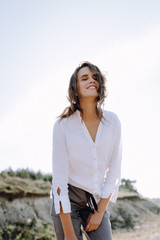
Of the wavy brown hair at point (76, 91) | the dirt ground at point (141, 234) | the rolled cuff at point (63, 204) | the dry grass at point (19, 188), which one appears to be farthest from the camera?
the dry grass at point (19, 188)

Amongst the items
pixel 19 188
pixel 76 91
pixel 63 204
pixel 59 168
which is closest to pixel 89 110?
pixel 76 91

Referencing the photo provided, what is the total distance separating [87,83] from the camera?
232 cm

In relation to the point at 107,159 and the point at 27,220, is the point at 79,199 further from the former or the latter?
the point at 27,220

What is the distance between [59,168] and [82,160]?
0.64 ft

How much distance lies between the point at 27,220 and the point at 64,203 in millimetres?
8453

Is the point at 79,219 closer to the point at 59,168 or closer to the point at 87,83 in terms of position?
the point at 59,168

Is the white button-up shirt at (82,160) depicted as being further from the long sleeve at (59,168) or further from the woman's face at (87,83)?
the woman's face at (87,83)

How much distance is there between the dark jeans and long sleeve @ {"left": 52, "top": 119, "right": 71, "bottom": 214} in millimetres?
101

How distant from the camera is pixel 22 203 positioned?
34.4 feet

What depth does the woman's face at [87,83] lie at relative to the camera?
7.62 feet

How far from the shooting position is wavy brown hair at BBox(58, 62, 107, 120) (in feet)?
7.73

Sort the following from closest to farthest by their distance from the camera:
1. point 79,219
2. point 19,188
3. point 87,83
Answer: point 79,219
point 87,83
point 19,188

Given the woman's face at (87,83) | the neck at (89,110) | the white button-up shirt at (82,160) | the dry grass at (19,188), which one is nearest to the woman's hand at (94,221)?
the white button-up shirt at (82,160)

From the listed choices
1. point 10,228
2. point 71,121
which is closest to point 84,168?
point 71,121
